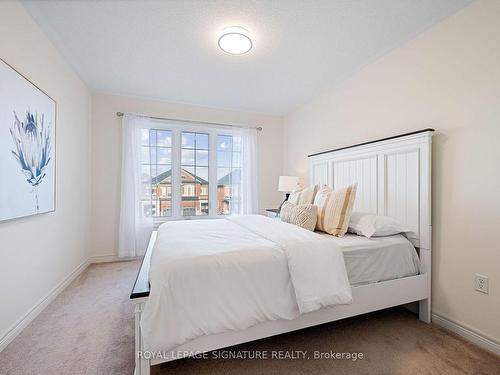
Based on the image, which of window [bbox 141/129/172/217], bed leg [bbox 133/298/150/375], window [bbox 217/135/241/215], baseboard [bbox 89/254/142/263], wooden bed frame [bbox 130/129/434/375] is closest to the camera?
bed leg [bbox 133/298/150/375]

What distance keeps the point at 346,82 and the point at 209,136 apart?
7.24 feet

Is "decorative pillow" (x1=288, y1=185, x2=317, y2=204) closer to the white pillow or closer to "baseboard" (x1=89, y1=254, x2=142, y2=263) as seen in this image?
the white pillow

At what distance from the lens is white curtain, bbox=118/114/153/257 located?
3.28 m

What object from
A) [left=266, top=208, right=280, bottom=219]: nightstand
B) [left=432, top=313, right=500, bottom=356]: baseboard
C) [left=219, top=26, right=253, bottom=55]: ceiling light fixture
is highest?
[left=219, top=26, right=253, bottom=55]: ceiling light fixture

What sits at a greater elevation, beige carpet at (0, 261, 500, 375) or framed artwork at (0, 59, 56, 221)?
framed artwork at (0, 59, 56, 221)

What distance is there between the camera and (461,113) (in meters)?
1.71

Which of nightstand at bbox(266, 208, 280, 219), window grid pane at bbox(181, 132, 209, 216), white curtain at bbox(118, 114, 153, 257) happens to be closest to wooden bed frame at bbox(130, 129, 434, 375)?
nightstand at bbox(266, 208, 280, 219)

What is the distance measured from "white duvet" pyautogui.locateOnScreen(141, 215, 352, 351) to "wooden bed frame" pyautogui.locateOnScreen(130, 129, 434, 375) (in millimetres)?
95

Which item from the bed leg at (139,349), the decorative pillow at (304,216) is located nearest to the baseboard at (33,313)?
the bed leg at (139,349)

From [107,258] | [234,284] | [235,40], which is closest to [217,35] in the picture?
[235,40]

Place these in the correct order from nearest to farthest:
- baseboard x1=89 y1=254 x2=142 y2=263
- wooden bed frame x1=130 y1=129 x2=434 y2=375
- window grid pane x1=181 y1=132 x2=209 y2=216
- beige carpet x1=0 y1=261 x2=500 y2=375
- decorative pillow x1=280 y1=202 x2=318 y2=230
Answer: wooden bed frame x1=130 y1=129 x2=434 y2=375, beige carpet x1=0 y1=261 x2=500 y2=375, decorative pillow x1=280 y1=202 x2=318 y2=230, baseboard x1=89 y1=254 x2=142 y2=263, window grid pane x1=181 y1=132 x2=209 y2=216

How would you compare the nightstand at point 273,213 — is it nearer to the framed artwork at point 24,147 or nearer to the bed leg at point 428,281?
the bed leg at point 428,281

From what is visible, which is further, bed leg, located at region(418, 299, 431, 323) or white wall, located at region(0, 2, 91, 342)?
bed leg, located at region(418, 299, 431, 323)

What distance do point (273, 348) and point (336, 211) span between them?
3.72 feet
